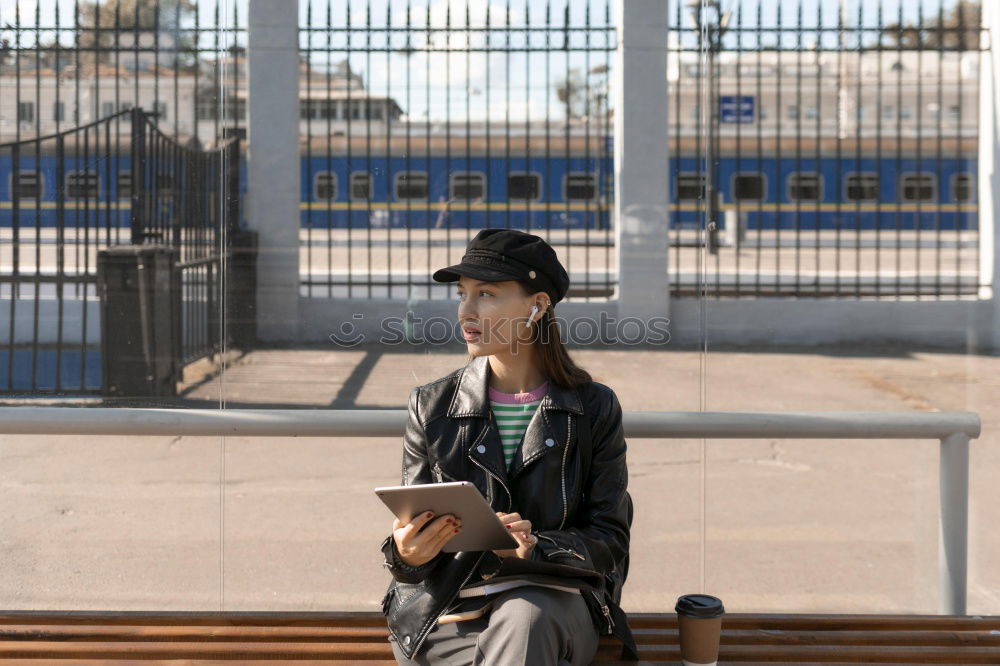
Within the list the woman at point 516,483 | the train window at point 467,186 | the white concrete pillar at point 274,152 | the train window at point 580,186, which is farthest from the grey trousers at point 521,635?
the train window at point 467,186

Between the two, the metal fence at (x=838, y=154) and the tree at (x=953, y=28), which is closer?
the metal fence at (x=838, y=154)

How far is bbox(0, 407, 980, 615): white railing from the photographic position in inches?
107

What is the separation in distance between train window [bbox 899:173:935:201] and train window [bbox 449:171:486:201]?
395 centimetres

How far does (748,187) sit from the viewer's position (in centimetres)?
905

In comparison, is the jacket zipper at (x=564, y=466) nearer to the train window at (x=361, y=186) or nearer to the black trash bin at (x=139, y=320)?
the train window at (x=361, y=186)

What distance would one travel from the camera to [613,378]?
4.21 m

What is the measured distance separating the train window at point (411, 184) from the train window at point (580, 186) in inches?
25.9

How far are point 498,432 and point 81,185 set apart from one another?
12.6 ft

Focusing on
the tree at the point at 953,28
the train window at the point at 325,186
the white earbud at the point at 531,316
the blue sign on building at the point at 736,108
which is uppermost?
the tree at the point at 953,28

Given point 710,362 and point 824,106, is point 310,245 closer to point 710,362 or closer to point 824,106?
point 710,362

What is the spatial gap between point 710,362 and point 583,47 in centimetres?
158

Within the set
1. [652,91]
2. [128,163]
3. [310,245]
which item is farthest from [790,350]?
[128,163]

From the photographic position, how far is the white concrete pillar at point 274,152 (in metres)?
4.59

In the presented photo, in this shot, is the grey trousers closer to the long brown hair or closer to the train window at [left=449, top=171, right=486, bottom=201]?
the long brown hair
